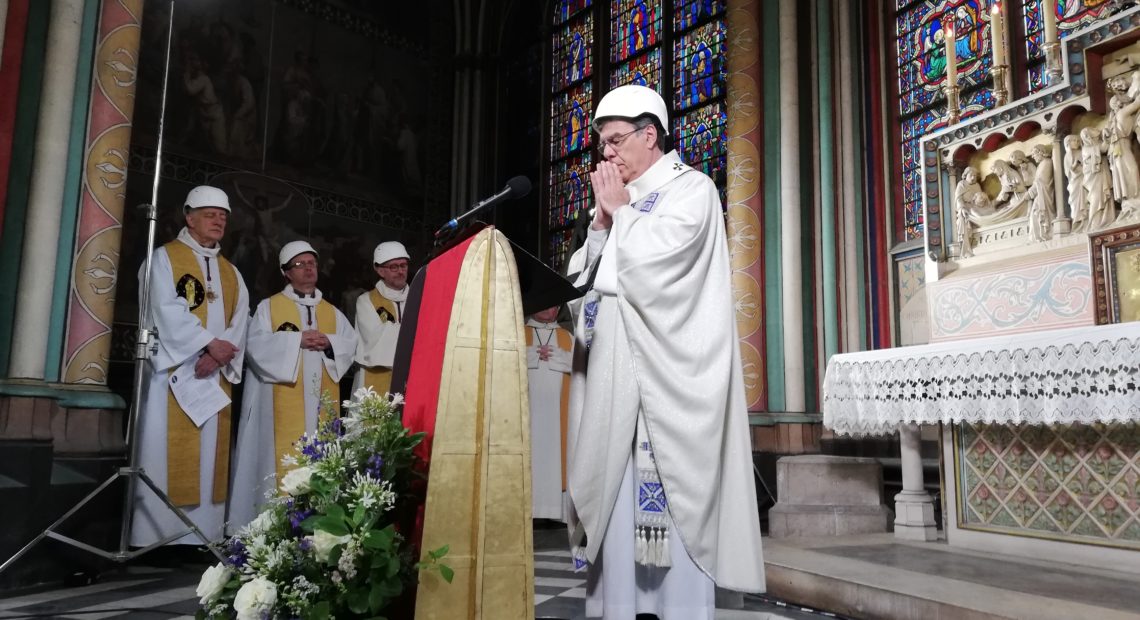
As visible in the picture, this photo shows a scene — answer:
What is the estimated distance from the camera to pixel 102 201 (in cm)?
541

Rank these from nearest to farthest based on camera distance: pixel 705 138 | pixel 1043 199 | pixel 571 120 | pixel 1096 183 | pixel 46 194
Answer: pixel 1096 183, pixel 1043 199, pixel 46 194, pixel 705 138, pixel 571 120

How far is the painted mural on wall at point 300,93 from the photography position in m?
9.26

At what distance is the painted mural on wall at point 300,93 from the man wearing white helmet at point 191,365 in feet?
12.0

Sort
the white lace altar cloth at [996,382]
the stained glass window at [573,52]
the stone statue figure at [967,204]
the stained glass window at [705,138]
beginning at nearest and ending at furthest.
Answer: the white lace altar cloth at [996,382] < the stone statue figure at [967,204] < the stained glass window at [705,138] < the stained glass window at [573,52]

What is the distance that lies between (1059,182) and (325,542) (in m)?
4.11

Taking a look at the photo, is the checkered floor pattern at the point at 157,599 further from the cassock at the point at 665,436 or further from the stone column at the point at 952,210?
Result: the stone column at the point at 952,210

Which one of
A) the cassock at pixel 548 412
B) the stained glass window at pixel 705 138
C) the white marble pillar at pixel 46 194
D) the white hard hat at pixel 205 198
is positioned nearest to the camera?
the white marble pillar at pixel 46 194

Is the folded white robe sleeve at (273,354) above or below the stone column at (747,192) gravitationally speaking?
below

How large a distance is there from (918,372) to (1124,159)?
141 cm

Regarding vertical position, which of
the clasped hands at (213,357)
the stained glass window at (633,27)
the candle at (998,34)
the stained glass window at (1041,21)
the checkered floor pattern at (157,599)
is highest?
the stained glass window at (633,27)

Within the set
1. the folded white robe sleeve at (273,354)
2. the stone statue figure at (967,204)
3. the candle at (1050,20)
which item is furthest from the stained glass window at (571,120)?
the candle at (1050,20)

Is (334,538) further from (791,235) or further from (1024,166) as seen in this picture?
(791,235)

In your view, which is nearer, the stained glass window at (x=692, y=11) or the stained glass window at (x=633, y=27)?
the stained glass window at (x=692, y=11)

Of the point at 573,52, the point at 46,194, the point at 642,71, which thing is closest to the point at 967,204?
the point at 46,194
